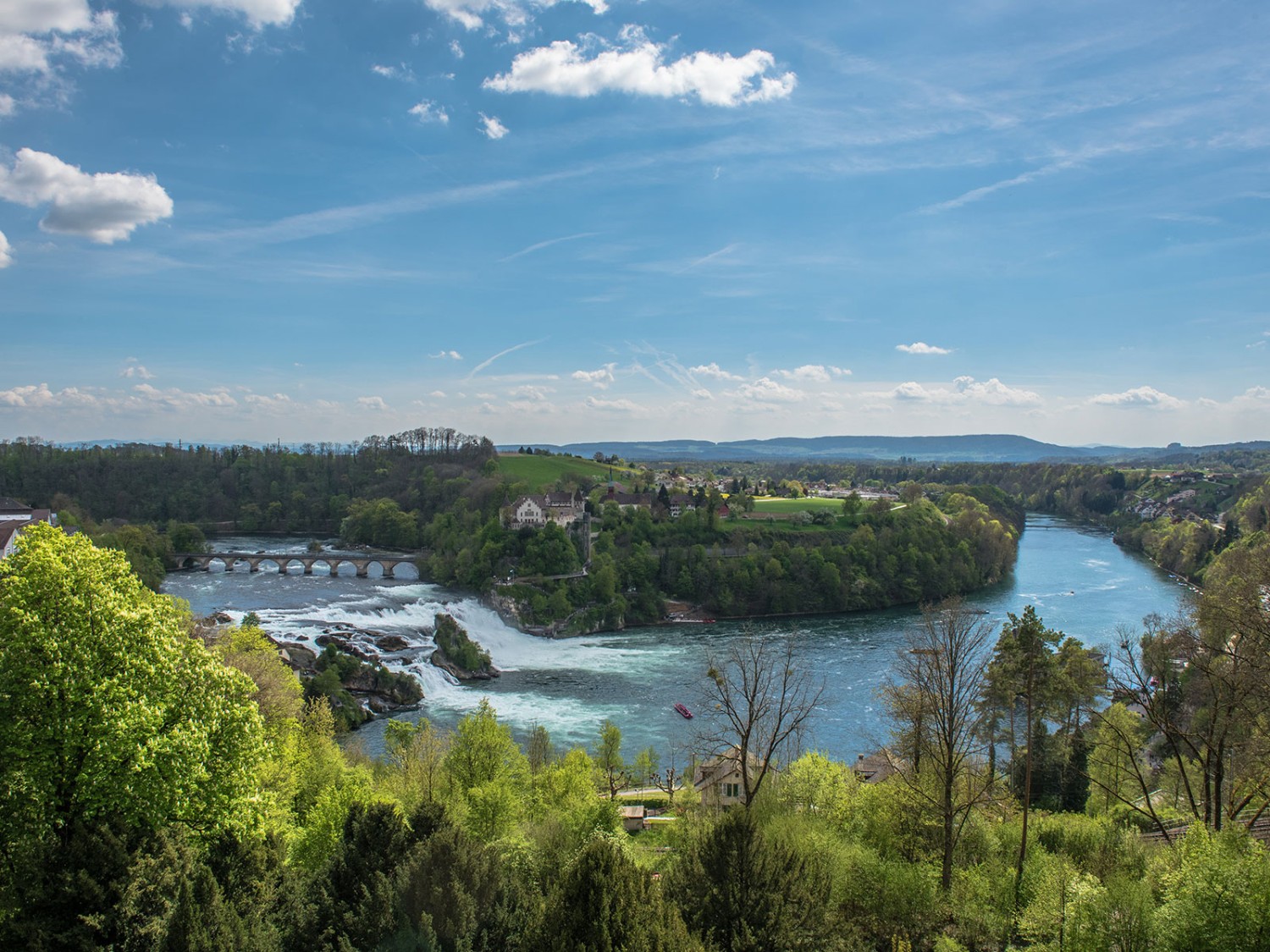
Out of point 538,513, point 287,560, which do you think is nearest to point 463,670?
point 538,513

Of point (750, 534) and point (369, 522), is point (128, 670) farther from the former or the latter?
point (369, 522)

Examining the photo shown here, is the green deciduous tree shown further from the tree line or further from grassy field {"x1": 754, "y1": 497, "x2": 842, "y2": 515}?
grassy field {"x1": 754, "y1": 497, "x2": 842, "y2": 515}

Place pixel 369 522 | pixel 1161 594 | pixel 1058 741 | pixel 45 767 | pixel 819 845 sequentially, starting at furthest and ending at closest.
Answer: pixel 369 522 < pixel 1161 594 < pixel 1058 741 < pixel 819 845 < pixel 45 767

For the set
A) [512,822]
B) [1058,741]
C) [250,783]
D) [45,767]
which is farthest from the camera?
[1058,741]

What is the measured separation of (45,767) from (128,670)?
1.17 m

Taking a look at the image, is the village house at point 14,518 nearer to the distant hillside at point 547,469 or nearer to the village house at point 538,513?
the village house at point 538,513

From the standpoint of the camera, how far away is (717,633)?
5394 cm

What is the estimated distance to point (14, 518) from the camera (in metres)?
49.5

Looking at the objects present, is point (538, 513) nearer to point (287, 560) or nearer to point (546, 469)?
point (287, 560)

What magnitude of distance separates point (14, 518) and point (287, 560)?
22.9 metres

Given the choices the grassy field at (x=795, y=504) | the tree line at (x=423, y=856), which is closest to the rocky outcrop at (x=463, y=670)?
the tree line at (x=423, y=856)

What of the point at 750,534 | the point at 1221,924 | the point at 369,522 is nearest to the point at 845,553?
the point at 750,534

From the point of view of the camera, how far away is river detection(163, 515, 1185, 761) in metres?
34.6

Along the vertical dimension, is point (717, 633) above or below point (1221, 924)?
below
